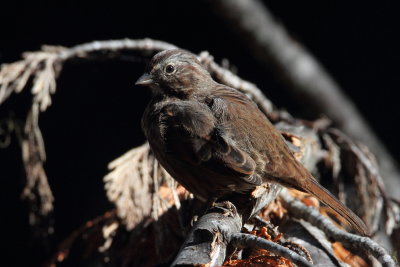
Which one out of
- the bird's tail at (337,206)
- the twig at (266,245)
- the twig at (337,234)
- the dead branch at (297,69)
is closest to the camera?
the twig at (266,245)

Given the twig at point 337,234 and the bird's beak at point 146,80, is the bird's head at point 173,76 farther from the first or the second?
the twig at point 337,234

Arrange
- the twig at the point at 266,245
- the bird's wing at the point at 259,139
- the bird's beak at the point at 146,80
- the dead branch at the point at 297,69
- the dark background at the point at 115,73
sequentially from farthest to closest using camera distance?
1. the dark background at the point at 115,73
2. the dead branch at the point at 297,69
3. the bird's beak at the point at 146,80
4. the bird's wing at the point at 259,139
5. the twig at the point at 266,245

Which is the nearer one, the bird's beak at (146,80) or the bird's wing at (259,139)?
the bird's wing at (259,139)

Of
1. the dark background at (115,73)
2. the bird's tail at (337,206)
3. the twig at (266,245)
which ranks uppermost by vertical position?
the twig at (266,245)

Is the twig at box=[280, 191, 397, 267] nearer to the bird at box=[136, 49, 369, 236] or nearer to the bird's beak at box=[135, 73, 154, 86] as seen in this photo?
the bird at box=[136, 49, 369, 236]

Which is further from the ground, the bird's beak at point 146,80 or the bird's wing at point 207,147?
the bird's wing at point 207,147

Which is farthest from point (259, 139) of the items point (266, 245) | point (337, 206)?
point (266, 245)

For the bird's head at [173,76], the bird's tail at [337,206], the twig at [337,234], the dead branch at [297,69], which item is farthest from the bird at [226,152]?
the dead branch at [297,69]

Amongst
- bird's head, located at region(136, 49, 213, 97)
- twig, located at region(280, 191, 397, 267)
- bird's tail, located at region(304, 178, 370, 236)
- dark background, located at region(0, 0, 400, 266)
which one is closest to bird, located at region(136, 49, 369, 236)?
bird's tail, located at region(304, 178, 370, 236)
